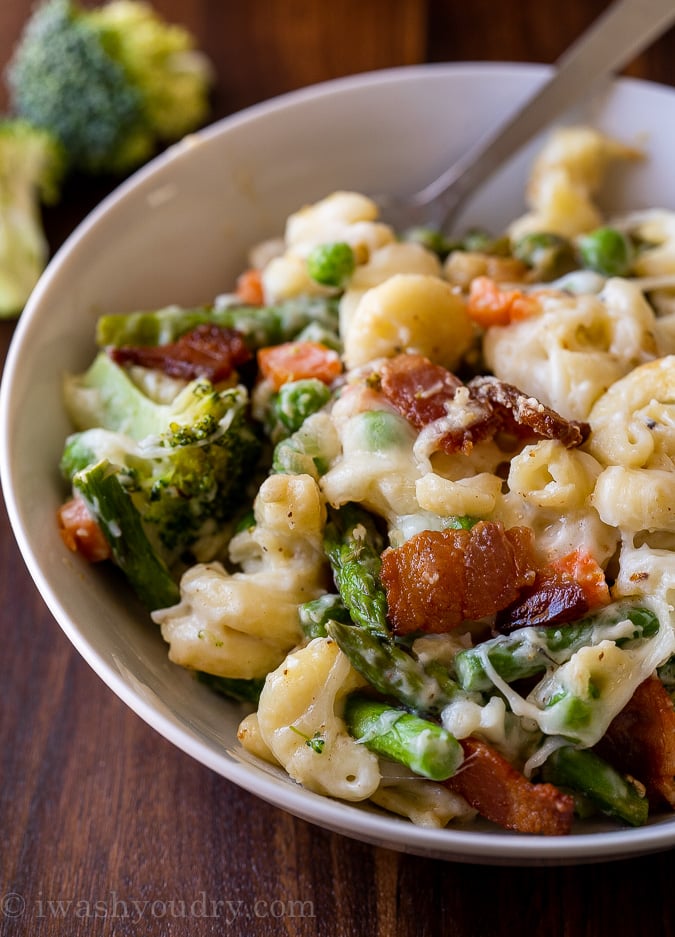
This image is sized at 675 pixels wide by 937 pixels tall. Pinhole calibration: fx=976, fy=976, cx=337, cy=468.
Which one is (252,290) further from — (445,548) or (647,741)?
(647,741)

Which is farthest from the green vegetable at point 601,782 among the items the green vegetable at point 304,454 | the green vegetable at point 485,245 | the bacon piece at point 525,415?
the green vegetable at point 485,245

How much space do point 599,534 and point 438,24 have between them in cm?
→ 252

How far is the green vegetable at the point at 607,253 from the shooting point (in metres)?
2.49

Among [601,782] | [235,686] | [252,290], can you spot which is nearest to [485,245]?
[252,290]

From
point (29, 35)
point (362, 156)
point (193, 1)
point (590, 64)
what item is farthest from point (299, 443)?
point (193, 1)

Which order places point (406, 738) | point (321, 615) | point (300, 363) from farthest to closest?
point (300, 363)
point (321, 615)
point (406, 738)

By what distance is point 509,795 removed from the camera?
67.2 inches

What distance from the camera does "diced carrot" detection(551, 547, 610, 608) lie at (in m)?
1.79

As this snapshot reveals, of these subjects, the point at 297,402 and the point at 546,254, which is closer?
the point at 297,402

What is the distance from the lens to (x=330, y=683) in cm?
181

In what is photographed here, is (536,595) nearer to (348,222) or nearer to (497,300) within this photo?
(497,300)

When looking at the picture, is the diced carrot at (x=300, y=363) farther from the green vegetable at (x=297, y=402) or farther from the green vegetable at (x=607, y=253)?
the green vegetable at (x=607, y=253)

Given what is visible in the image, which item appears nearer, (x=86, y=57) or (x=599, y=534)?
(x=599, y=534)

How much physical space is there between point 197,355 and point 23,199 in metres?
1.20
